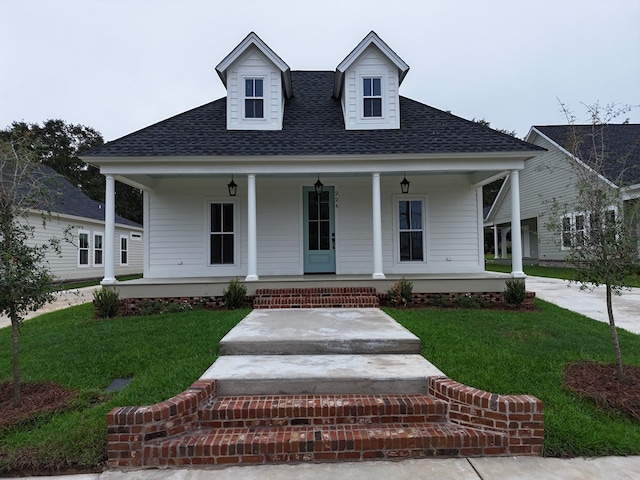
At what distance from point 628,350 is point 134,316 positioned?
8.28 metres

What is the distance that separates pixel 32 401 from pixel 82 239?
52.7 feet

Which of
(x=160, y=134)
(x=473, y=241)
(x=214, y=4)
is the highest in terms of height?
(x=214, y=4)

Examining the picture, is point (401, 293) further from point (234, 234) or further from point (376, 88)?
point (376, 88)

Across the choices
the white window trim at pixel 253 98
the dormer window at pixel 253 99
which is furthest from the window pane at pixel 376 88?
the dormer window at pixel 253 99

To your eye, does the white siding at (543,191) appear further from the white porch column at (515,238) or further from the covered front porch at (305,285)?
the covered front porch at (305,285)

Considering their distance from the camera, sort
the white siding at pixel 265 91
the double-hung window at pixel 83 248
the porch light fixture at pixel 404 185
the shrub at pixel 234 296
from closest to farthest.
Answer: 1. the shrub at pixel 234 296
2. the porch light fixture at pixel 404 185
3. the white siding at pixel 265 91
4. the double-hung window at pixel 83 248

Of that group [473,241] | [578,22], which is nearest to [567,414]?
[473,241]

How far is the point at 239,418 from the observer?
10.3 ft

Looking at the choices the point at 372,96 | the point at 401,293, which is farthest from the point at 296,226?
the point at 372,96

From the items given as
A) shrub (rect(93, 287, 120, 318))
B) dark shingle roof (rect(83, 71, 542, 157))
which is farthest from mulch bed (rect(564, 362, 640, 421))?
shrub (rect(93, 287, 120, 318))

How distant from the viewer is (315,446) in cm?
282

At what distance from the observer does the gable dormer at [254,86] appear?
9289 millimetres

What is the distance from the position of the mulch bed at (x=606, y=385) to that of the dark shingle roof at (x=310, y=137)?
5.24 m

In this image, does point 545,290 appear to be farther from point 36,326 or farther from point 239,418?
point 36,326
